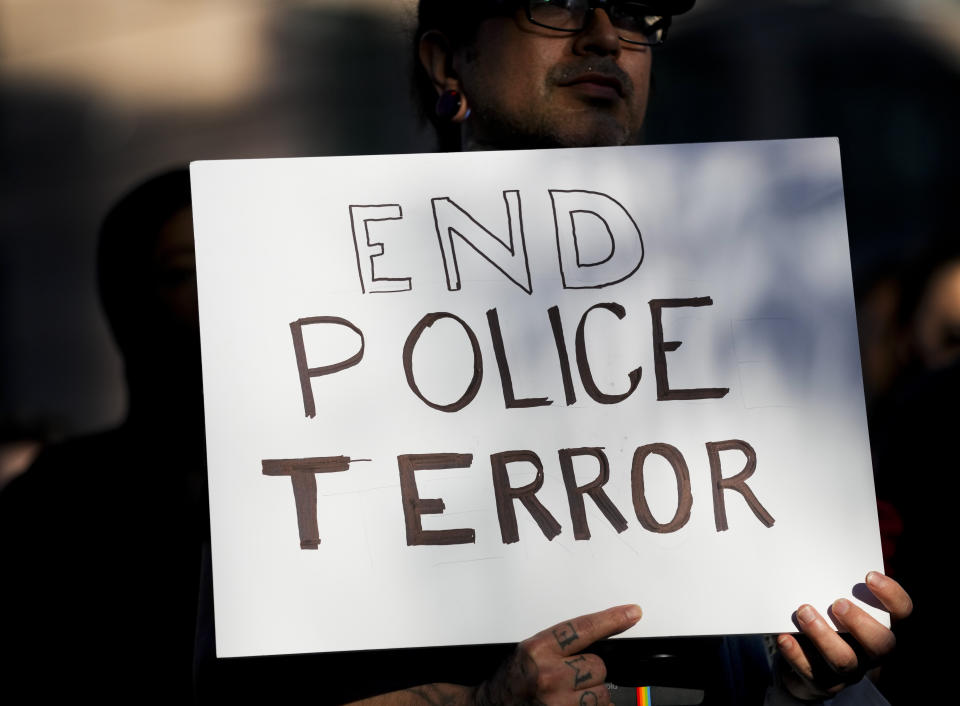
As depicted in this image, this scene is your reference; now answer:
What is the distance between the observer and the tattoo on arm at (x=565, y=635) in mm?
1362

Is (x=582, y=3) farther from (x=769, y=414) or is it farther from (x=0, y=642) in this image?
(x=0, y=642)

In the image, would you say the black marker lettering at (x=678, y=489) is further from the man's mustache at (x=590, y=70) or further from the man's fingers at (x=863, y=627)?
the man's mustache at (x=590, y=70)

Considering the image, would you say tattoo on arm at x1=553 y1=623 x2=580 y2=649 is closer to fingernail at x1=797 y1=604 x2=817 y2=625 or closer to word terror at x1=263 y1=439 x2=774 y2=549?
word terror at x1=263 y1=439 x2=774 y2=549

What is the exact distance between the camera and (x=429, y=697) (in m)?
1.45

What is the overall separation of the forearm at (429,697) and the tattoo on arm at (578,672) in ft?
0.49

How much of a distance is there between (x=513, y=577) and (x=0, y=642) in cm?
130

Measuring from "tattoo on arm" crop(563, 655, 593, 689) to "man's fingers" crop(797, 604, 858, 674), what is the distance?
280 mm

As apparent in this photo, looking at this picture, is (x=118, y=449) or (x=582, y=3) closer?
(x=582, y=3)

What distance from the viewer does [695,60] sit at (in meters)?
5.23

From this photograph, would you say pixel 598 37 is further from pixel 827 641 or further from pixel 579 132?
pixel 827 641

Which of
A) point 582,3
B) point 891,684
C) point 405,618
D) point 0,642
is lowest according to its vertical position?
point 891,684

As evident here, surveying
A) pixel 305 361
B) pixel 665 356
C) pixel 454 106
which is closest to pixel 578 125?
pixel 454 106

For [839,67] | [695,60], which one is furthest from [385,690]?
[839,67]

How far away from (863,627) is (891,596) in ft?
0.17
